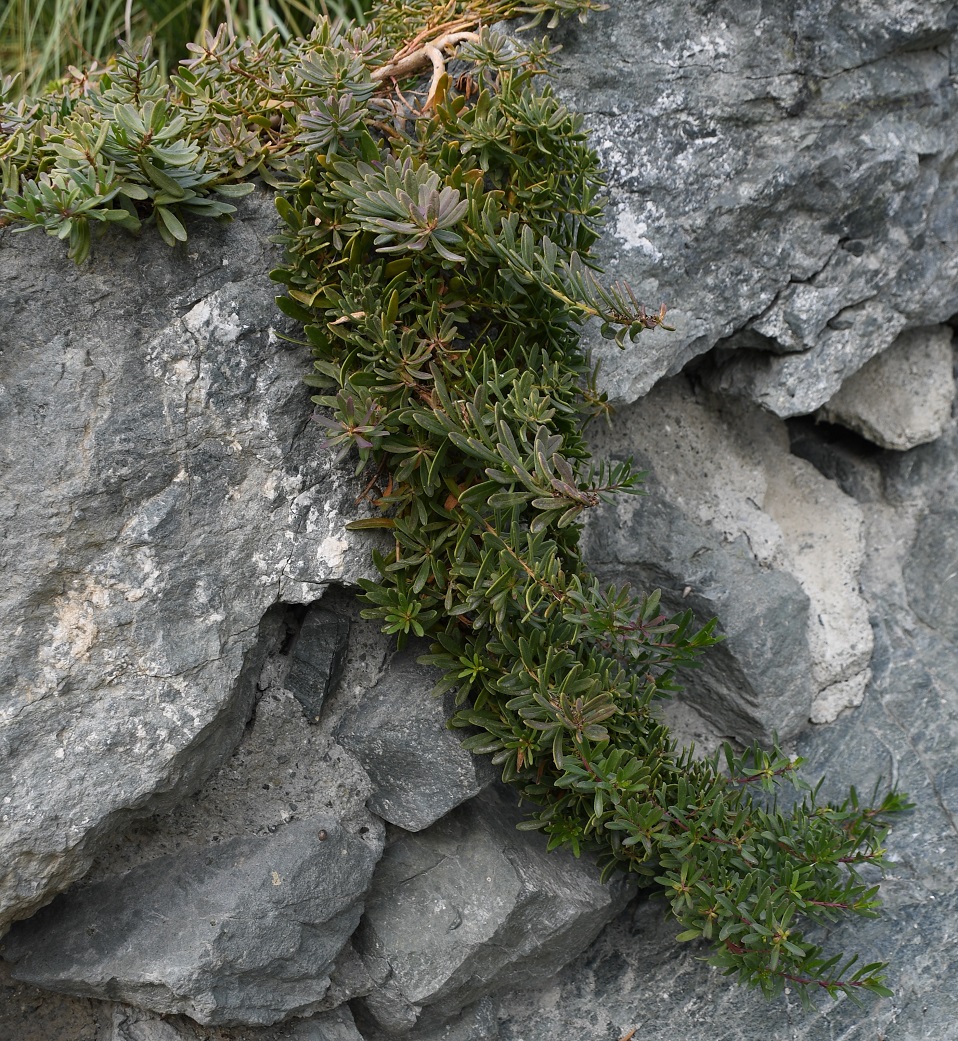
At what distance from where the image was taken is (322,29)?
201 centimetres

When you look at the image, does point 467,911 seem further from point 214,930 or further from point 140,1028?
point 140,1028

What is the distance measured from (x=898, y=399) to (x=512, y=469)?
1453 millimetres

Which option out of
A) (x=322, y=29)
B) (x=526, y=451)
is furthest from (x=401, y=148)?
(x=526, y=451)

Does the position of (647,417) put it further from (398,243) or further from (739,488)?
(398,243)

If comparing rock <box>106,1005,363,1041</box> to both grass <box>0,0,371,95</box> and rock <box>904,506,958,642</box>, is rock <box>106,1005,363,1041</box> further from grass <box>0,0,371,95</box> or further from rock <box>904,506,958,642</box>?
grass <box>0,0,371,95</box>

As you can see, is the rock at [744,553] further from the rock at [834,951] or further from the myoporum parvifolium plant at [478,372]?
the myoporum parvifolium plant at [478,372]

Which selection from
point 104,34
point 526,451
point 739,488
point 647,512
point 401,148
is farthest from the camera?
point 104,34

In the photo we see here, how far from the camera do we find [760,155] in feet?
7.23

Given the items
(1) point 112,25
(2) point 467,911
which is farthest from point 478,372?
(1) point 112,25

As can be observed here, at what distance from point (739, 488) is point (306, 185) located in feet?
4.30

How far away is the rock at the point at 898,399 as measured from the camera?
103 inches

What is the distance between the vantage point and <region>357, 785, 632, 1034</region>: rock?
1965mm

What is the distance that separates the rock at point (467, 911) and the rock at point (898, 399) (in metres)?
1.40

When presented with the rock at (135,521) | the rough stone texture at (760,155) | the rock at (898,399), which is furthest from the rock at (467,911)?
the rock at (898,399)
